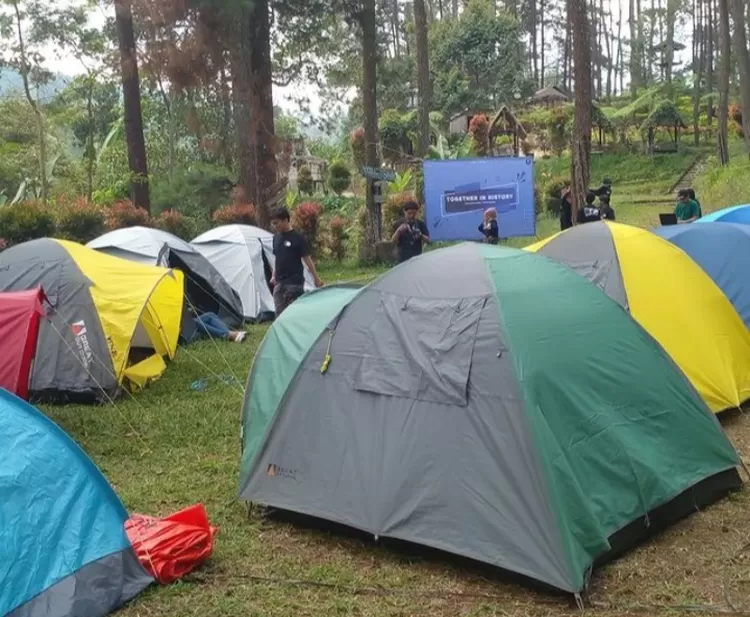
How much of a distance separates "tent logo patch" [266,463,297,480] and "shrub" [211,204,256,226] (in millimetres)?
12384

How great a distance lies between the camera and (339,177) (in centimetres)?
2952

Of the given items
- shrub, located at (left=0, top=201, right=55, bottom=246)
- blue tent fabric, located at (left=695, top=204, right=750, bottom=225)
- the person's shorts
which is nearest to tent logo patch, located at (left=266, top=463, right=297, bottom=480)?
the person's shorts

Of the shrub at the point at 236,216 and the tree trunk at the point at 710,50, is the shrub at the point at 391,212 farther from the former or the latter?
the tree trunk at the point at 710,50

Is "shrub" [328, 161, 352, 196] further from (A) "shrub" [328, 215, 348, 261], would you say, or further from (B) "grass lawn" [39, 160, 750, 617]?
(B) "grass lawn" [39, 160, 750, 617]

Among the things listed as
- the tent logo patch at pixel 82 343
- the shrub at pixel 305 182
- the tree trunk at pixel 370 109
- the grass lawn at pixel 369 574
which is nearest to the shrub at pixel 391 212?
the tree trunk at pixel 370 109

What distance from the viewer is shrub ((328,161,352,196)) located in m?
29.5

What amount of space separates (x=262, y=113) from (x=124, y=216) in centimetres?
358

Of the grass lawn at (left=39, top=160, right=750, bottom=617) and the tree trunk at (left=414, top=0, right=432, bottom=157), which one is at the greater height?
the tree trunk at (left=414, top=0, right=432, bottom=157)

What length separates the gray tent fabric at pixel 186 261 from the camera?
1065 cm

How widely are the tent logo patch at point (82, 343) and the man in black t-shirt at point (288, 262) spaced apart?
1.85m

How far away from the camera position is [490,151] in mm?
28781

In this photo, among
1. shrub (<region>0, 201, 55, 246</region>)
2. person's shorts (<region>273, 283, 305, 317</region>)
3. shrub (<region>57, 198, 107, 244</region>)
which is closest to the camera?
person's shorts (<region>273, 283, 305, 317</region>)

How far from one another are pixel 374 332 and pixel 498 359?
0.80 m

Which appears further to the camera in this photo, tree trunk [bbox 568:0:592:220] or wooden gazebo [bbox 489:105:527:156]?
wooden gazebo [bbox 489:105:527:156]
